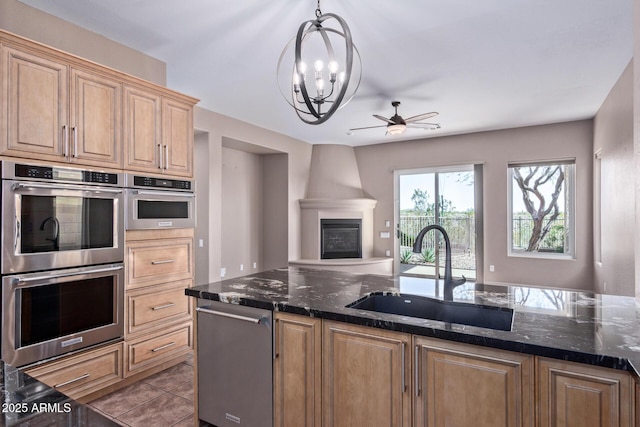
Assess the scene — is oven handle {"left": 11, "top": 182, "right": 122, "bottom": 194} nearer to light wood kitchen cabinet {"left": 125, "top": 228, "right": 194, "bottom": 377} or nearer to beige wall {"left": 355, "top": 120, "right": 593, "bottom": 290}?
light wood kitchen cabinet {"left": 125, "top": 228, "right": 194, "bottom": 377}

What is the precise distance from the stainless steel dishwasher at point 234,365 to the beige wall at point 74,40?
2.18 metres

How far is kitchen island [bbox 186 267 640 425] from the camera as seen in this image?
1097mm

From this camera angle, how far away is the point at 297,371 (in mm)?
1674

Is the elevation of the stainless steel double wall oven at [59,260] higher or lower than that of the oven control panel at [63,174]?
lower

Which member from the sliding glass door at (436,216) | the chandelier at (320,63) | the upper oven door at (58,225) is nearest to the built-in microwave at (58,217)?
the upper oven door at (58,225)

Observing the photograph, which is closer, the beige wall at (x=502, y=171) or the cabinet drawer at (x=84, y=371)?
the cabinet drawer at (x=84, y=371)

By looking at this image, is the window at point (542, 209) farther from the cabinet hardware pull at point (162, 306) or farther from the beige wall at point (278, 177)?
the cabinet hardware pull at point (162, 306)

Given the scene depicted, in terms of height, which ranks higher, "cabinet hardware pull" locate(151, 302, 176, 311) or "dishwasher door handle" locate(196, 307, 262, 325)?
"dishwasher door handle" locate(196, 307, 262, 325)

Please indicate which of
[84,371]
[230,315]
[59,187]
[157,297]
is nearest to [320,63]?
[230,315]

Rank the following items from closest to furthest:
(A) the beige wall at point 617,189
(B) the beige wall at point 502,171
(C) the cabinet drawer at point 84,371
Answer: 1. (C) the cabinet drawer at point 84,371
2. (A) the beige wall at point 617,189
3. (B) the beige wall at point 502,171

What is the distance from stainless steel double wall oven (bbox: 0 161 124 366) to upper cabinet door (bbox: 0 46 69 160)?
13cm

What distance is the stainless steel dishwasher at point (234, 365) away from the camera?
1769 millimetres

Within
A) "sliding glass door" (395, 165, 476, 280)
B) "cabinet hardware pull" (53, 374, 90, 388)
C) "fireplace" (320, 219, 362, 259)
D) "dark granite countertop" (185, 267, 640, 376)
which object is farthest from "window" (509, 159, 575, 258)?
"cabinet hardware pull" (53, 374, 90, 388)

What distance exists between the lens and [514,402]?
120 centimetres
